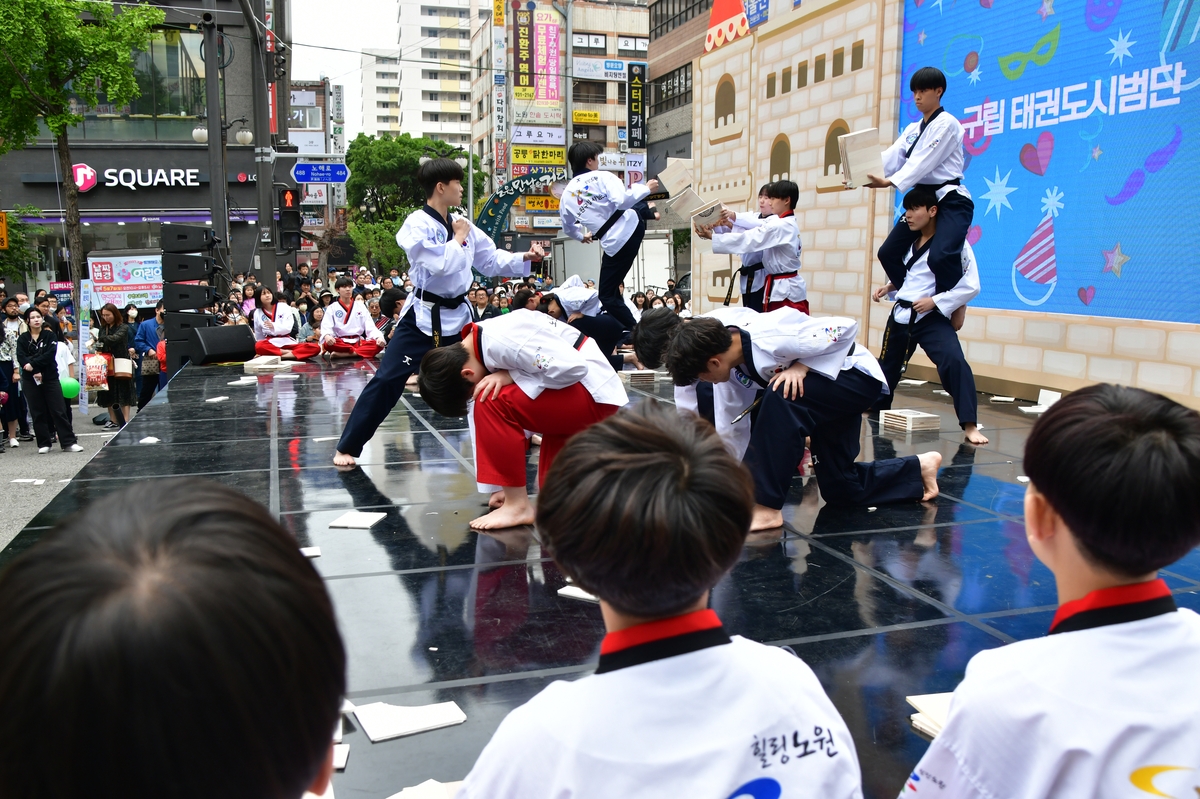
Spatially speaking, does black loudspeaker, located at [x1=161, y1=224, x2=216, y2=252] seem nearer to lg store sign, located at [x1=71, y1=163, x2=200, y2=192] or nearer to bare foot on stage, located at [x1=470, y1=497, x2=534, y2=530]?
bare foot on stage, located at [x1=470, y1=497, x2=534, y2=530]

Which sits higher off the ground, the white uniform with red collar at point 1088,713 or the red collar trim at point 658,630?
the red collar trim at point 658,630

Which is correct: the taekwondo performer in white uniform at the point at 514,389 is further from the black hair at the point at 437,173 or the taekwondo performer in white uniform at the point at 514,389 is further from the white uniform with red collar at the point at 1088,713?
the white uniform with red collar at the point at 1088,713

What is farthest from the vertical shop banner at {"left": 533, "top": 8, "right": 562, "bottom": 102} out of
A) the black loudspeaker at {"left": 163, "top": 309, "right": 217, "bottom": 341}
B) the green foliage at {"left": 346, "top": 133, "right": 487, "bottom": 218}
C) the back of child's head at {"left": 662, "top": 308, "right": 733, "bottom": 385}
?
the back of child's head at {"left": 662, "top": 308, "right": 733, "bottom": 385}

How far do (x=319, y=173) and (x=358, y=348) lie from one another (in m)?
6.56

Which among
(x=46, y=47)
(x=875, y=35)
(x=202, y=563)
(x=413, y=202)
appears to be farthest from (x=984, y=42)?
(x=413, y=202)

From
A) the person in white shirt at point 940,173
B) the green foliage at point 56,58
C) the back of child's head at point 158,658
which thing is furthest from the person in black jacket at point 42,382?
the back of child's head at point 158,658

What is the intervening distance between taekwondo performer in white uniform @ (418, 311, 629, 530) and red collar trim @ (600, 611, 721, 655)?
8.67 feet

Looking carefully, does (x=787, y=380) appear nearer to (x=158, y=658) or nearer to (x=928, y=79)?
(x=928, y=79)

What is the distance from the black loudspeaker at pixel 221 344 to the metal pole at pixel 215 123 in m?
2.40

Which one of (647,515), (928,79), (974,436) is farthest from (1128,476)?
(928,79)

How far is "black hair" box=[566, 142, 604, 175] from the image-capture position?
20.8ft

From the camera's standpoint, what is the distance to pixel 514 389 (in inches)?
153

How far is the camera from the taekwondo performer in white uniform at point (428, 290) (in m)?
5.05

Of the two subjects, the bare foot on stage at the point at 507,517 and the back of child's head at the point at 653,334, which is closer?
the bare foot on stage at the point at 507,517
